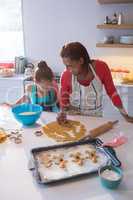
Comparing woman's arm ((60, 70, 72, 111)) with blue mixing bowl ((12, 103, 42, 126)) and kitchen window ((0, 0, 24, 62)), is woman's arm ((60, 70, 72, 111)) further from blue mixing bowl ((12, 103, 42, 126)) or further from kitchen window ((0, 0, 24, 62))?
kitchen window ((0, 0, 24, 62))

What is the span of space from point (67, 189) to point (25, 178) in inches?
7.4

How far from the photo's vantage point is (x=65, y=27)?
140 inches

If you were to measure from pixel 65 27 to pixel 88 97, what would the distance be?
5.82 feet

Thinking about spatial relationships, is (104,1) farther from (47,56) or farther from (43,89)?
(43,89)

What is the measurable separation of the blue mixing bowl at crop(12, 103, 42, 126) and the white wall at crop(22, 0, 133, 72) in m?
1.94

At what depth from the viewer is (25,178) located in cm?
115

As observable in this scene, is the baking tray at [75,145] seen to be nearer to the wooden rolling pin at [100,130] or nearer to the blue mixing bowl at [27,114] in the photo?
the wooden rolling pin at [100,130]

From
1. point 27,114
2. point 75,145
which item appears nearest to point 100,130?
point 75,145

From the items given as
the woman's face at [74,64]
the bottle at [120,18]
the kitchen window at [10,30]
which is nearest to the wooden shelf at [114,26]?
the bottle at [120,18]

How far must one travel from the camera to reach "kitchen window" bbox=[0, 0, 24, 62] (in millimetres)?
3746

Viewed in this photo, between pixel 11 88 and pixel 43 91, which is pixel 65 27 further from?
pixel 43 91

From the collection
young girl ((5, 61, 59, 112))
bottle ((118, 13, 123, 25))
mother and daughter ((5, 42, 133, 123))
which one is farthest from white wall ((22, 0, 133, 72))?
mother and daughter ((5, 42, 133, 123))

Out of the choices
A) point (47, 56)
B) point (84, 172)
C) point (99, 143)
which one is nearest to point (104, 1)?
point (47, 56)

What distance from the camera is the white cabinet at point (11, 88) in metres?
3.44
